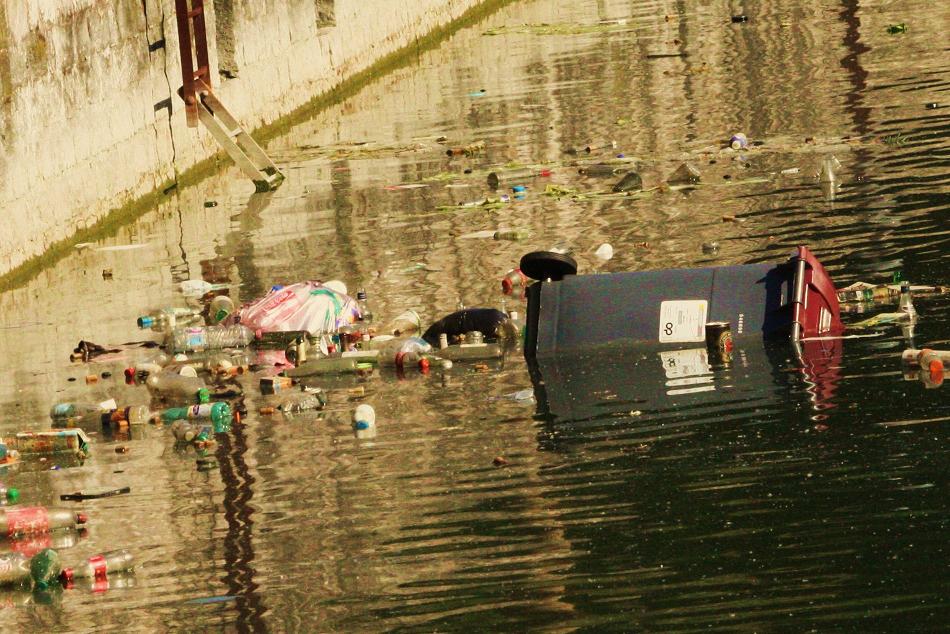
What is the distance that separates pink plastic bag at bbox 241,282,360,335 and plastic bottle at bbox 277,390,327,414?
1.23 metres

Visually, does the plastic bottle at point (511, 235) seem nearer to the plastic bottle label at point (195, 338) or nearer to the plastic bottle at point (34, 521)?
the plastic bottle label at point (195, 338)

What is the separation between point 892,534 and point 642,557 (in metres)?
0.94

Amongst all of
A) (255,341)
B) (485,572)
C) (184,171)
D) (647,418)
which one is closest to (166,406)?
(255,341)

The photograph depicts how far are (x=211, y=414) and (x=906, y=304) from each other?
3775 millimetres

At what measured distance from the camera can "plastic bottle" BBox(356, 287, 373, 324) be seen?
11617 millimetres

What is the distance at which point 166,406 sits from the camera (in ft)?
33.9

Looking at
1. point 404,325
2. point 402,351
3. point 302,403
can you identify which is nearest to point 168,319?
point 404,325

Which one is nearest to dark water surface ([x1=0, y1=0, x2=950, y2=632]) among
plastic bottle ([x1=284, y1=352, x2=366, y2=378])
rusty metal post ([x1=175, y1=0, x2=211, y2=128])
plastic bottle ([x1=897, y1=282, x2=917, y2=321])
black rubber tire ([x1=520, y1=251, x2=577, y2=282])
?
plastic bottle ([x1=897, y1=282, x2=917, y2=321])

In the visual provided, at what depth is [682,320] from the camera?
10125mm

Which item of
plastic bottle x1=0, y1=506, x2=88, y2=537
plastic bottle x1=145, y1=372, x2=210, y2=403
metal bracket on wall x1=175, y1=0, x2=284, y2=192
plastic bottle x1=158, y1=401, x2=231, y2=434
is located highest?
metal bracket on wall x1=175, y1=0, x2=284, y2=192

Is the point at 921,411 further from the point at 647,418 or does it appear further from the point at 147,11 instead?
the point at 147,11

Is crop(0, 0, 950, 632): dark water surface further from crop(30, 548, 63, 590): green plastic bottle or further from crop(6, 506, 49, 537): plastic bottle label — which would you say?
crop(6, 506, 49, 537): plastic bottle label

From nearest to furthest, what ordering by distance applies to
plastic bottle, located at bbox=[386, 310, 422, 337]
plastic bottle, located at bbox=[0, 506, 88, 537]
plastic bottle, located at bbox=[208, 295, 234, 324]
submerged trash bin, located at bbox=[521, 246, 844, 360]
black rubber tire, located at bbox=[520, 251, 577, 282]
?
plastic bottle, located at bbox=[0, 506, 88, 537] < submerged trash bin, located at bbox=[521, 246, 844, 360] < black rubber tire, located at bbox=[520, 251, 577, 282] < plastic bottle, located at bbox=[386, 310, 422, 337] < plastic bottle, located at bbox=[208, 295, 234, 324]

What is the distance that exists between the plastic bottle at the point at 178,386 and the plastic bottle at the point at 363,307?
1.37 m
